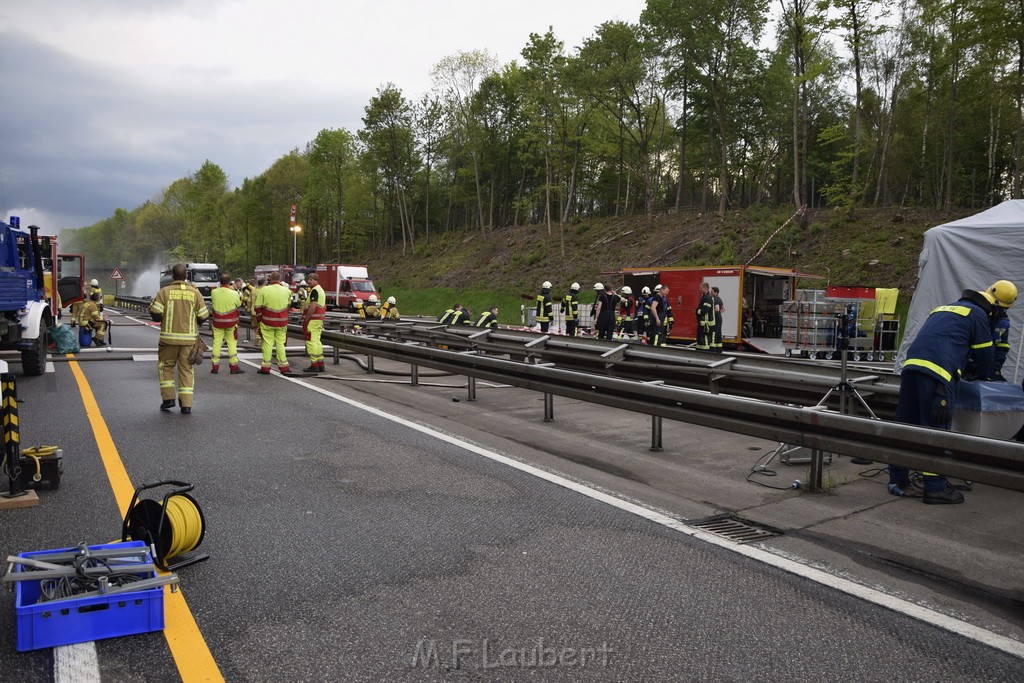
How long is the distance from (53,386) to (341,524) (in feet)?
28.0

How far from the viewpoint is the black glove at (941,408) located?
5773 mm

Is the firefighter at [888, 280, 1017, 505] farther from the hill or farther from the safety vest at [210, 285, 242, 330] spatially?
the hill

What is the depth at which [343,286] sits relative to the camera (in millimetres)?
38656

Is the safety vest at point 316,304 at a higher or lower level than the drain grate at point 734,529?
higher

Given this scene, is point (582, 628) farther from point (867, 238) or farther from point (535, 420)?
point (867, 238)

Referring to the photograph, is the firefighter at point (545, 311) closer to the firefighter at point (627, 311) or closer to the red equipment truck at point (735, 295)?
the firefighter at point (627, 311)

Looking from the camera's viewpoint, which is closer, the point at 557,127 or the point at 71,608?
the point at 71,608

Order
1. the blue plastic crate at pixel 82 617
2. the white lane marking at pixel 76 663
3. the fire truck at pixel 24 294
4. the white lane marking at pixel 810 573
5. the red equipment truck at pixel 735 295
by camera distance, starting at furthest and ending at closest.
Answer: the red equipment truck at pixel 735 295
the fire truck at pixel 24 294
the white lane marking at pixel 810 573
the blue plastic crate at pixel 82 617
the white lane marking at pixel 76 663

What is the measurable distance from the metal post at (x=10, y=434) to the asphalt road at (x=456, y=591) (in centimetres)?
21

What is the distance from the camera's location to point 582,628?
3418 millimetres

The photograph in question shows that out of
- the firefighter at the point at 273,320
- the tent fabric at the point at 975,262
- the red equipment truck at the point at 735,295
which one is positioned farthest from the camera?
the red equipment truck at the point at 735,295

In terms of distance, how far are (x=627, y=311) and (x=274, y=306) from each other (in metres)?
12.3

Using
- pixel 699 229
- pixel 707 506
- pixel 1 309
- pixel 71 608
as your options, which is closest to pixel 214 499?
pixel 71 608

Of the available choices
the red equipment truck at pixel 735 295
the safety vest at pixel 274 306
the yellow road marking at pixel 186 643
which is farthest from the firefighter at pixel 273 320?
the red equipment truck at pixel 735 295
